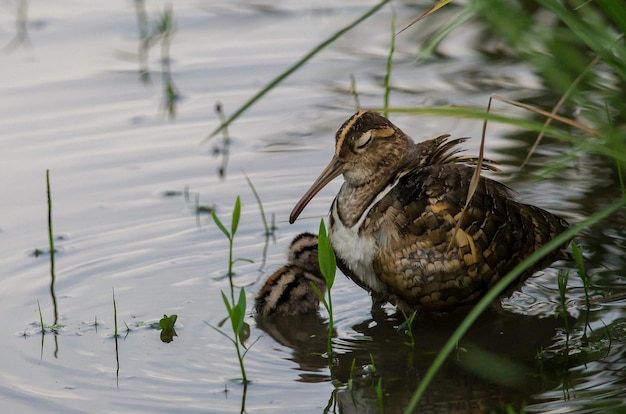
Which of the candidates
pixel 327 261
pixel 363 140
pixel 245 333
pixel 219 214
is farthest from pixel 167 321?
pixel 219 214

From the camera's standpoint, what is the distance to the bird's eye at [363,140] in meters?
6.71

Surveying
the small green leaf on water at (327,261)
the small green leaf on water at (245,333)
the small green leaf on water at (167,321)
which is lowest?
the small green leaf on water at (245,333)

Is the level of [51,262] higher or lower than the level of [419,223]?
lower

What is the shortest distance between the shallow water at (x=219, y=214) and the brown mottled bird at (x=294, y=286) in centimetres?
12

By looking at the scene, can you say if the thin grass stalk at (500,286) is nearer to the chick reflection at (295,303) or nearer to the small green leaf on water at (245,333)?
the chick reflection at (295,303)

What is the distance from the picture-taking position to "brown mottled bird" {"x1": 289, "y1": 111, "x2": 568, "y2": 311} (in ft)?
20.6

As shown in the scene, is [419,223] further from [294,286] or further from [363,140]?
→ [294,286]

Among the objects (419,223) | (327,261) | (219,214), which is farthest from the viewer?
(219,214)

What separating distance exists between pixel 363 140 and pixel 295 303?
3.54 feet

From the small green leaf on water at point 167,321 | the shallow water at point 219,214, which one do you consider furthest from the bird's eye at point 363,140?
the small green leaf on water at point 167,321

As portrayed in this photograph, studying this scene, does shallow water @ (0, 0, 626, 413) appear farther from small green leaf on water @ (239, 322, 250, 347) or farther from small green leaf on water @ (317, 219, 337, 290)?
small green leaf on water @ (317, 219, 337, 290)

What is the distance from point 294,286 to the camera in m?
7.10

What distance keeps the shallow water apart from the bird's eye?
989 millimetres

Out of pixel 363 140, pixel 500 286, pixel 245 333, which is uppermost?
pixel 363 140
